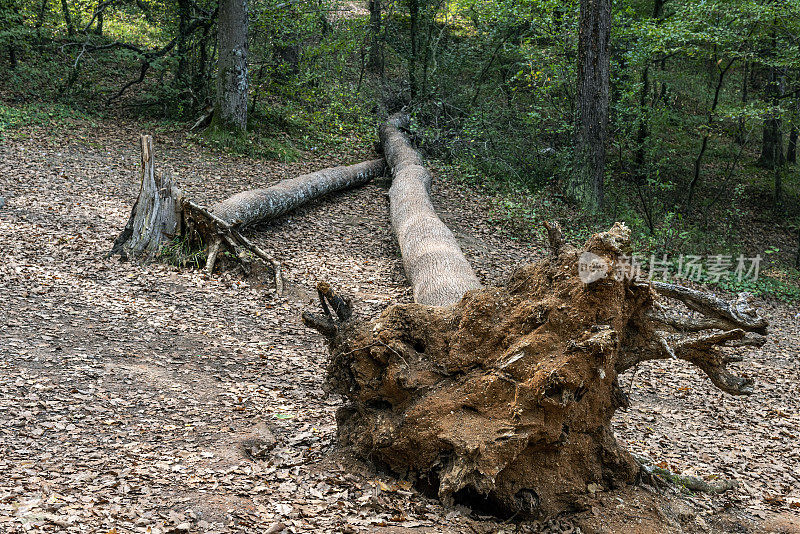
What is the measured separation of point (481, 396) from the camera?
12.4ft

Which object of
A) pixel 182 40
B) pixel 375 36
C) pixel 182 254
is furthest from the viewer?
pixel 375 36

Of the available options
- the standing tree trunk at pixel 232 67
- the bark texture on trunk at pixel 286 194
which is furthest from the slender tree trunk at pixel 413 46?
the standing tree trunk at pixel 232 67

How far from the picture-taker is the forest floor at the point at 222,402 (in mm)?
3496

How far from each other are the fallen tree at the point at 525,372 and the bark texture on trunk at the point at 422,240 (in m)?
1.58

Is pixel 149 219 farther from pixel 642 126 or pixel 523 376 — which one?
pixel 642 126

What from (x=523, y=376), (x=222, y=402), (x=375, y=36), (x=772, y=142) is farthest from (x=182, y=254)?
(x=772, y=142)

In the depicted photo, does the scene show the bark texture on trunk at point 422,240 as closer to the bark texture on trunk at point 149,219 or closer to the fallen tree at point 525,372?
the fallen tree at point 525,372

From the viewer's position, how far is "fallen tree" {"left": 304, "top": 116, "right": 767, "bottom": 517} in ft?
11.7

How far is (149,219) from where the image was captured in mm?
7746

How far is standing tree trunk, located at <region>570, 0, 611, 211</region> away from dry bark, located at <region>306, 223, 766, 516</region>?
28.8 ft

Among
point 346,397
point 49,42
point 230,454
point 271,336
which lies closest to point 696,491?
point 346,397

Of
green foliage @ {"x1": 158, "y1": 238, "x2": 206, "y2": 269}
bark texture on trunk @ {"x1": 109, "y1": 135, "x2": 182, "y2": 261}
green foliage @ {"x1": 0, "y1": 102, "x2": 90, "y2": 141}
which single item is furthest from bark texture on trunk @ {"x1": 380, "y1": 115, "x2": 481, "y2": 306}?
green foliage @ {"x1": 0, "y1": 102, "x2": 90, "y2": 141}

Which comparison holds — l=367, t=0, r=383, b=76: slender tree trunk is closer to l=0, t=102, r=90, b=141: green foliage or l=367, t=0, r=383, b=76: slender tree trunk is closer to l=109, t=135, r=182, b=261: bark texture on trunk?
l=0, t=102, r=90, b=141: green foliage

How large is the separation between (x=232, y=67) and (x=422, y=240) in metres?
7.68
